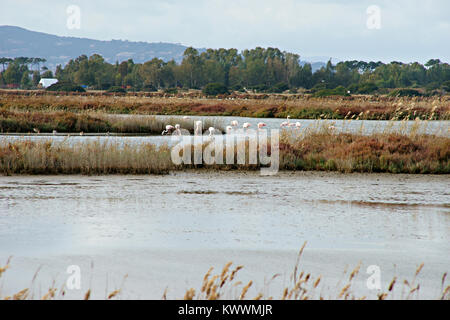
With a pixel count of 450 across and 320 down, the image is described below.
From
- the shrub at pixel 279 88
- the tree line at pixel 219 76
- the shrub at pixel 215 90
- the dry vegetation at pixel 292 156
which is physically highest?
the tree line at pixel 219 76

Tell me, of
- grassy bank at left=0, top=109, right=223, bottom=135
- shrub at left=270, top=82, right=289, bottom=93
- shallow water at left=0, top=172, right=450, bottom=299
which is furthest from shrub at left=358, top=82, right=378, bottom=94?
shallow water at left=0, top=172, right=450, bottom=299

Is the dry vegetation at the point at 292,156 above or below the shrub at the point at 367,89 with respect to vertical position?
below

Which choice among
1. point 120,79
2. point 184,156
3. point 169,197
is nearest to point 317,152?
point 184,156

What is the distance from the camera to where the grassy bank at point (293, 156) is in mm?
16328

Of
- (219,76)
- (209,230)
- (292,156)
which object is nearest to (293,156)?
(292,156)

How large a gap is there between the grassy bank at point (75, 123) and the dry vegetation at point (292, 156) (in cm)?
1274

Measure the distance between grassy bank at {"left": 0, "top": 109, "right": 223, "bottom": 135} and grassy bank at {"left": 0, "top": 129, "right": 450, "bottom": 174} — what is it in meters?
12.8

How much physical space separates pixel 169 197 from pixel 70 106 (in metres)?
34.3

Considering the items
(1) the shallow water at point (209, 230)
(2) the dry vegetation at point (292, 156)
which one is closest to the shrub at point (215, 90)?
(2) the dry vegetation at point (292, 156)

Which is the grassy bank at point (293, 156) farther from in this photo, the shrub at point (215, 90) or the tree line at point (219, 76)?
the tree line at point (219, 76)

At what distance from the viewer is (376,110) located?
45.7m

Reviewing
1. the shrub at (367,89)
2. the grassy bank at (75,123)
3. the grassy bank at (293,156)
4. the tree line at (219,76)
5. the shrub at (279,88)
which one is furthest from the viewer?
the tree line at (219,76)

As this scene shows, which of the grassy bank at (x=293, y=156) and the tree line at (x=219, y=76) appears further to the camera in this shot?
the tree line at (x=219, y=76)
